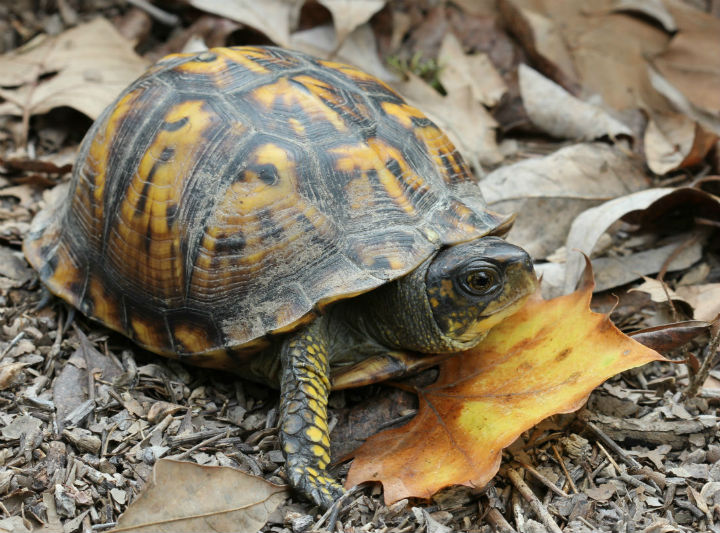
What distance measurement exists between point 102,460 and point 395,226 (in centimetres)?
135

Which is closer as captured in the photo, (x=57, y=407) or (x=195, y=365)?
A: (x=57, y=407)

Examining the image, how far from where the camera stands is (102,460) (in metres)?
2.55

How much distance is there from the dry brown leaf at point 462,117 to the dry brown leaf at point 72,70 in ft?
5.44

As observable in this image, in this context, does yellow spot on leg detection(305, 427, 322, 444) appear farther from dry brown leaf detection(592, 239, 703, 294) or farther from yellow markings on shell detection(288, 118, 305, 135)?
dry brown leaf detection(592, 239, 703, 294)

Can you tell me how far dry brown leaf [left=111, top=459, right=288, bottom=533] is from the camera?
2.19 meters

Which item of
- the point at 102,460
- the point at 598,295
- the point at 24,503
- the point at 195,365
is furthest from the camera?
the point at 598,295

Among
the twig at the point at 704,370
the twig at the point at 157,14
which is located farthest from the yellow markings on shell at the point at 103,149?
the twig at the point at 704,370

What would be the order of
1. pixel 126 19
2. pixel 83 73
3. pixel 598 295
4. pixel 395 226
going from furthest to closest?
pixel 126 19
pixel 83 73
pixel 598 295
pixel 395 226

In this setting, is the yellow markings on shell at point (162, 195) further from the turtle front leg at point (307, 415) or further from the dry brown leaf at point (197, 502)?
the dry brown leaf at point (197, 502)

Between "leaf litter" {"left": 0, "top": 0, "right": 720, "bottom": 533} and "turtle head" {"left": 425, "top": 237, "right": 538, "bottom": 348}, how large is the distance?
1.41 ft

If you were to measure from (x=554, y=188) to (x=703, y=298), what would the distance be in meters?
0.90

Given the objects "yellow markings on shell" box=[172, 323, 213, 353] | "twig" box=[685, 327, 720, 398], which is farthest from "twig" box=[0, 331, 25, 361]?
"twig" box=[685, 327, 720, 398]

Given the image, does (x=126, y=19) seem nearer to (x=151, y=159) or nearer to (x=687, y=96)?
(x=151, y=159)

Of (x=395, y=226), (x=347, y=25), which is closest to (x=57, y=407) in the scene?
(x=395, y=226)
